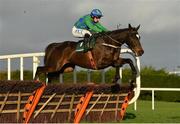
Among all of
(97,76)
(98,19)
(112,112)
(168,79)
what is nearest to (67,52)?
(98,19)

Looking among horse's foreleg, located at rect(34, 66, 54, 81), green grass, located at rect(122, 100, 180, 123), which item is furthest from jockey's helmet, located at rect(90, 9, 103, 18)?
green grass, located at rect(122, 100, 180, 123)

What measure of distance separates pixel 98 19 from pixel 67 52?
0.96 m

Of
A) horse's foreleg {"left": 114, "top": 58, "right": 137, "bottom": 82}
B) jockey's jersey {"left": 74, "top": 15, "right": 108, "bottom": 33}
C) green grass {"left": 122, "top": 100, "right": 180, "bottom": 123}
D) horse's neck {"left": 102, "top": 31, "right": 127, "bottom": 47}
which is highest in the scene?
jockey's jersey {"left": 74, "top": 15, "right": 108, "bottom": 33}

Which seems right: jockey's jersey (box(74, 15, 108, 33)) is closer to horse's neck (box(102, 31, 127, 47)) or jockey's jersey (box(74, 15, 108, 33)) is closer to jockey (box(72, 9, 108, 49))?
jockey (box(72, 9, 108, 49))

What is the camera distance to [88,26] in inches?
383

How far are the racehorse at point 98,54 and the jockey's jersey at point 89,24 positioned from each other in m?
0.24

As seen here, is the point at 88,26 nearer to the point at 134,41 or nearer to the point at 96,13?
the point at 96,13

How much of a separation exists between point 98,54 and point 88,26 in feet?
1.85

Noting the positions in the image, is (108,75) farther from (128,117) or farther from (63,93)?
(63,93)

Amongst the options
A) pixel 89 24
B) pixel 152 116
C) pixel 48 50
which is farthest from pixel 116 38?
pixel 152 116

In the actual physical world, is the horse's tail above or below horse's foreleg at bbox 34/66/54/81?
above

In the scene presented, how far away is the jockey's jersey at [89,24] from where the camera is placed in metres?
9.66

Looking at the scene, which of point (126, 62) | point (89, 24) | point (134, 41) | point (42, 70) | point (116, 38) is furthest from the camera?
point (42, 70)

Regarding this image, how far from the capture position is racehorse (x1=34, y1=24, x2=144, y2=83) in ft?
30.5
